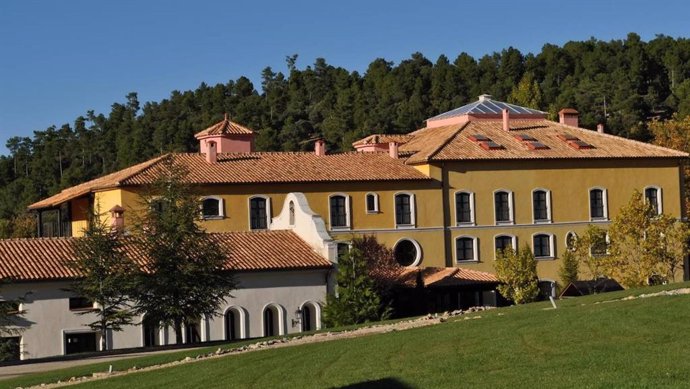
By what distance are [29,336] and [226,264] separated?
7.71 metres

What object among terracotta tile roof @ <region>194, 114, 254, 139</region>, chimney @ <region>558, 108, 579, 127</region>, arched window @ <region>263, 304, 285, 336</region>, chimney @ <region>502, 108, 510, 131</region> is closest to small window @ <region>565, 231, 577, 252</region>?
chimney @ <region>502, 108, 510, 131</region>

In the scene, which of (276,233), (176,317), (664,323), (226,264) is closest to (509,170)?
(276,233)

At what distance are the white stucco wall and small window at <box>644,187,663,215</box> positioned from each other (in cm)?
2501

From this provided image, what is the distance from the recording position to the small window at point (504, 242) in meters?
64.8

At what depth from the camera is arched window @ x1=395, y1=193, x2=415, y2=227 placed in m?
62.6

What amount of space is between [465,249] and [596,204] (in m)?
8.34

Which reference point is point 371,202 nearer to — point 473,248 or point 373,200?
point 373,200

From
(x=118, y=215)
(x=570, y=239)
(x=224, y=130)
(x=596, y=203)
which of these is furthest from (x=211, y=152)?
(x=596, y=203)

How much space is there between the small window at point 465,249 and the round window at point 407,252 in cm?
245

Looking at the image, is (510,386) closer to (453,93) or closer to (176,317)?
(176,317)

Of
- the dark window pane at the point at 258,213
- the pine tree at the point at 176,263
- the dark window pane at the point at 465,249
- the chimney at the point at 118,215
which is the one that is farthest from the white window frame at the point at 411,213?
the pine tree at the point at 176,263

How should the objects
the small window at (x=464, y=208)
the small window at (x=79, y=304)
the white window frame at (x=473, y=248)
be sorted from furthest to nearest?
the small window at (x=464, y=208), the white window frame at (x=473, y=248), the small window at (x=79, y=304)

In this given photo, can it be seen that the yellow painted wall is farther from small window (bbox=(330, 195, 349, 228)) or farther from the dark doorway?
the dark doorway

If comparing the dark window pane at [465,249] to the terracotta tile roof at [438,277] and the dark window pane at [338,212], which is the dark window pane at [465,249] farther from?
the dark window pane at [338,212]
